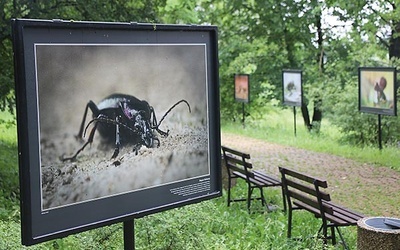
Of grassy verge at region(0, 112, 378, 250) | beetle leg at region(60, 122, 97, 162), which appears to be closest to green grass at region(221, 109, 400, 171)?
grassy verge at region(0, 112, 378, 250)

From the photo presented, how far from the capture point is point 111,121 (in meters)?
3.75

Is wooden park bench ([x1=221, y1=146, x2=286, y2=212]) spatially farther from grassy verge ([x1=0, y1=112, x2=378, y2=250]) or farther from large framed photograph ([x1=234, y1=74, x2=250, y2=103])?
large framed photograph ([x1=234, y1=74, x2=250, y2=103])

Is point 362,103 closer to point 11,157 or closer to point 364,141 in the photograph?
point 364,141

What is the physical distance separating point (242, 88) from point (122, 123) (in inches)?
678

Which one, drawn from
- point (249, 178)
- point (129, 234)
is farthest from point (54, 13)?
point (129, 234)

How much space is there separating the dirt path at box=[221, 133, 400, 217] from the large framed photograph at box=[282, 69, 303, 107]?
168cm

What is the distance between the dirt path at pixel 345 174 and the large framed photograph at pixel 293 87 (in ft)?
5.52

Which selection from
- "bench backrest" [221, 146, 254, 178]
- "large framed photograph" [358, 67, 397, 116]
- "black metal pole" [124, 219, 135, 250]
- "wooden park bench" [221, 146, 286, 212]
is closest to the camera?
"black metal pole" [124, 219, 135, 250]

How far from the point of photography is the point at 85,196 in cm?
362

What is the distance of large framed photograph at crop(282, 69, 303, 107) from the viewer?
698 inches

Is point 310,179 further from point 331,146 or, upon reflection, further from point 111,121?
point 331,146

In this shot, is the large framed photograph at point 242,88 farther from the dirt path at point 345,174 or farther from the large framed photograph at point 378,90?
the large framed photograph at point 378,90

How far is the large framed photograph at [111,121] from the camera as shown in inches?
132

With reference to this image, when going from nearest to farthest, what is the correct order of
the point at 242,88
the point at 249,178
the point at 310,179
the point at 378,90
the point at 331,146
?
the point at 310,179, the point at 249,178, the point at 378,90, the point at 331,146, the point at 242,88
